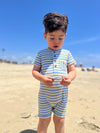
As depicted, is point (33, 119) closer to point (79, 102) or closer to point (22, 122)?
point (22, 122)

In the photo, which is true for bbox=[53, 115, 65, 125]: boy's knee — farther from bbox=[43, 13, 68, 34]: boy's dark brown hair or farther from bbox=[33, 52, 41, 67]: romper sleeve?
bbox=[43, 13, 68, 34]: boy's dark brown hair

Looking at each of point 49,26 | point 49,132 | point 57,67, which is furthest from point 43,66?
point 49,132

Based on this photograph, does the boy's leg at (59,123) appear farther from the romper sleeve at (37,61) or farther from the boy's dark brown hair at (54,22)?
the boy's dark brown hair at (54,22)

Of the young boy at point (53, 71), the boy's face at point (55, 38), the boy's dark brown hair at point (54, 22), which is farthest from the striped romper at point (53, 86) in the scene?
the boy's dark brown hair at point (54, 22)

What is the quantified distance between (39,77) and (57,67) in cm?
26

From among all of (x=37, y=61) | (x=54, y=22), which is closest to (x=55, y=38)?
(x=54, y=22)

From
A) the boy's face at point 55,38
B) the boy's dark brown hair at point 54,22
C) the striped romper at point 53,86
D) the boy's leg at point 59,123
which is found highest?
the boy's dark brown hair at point 54,22

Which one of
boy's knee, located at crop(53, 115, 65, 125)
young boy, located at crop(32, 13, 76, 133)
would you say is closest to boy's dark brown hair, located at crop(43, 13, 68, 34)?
young boy, located at crop(32, 13, 76, 133)

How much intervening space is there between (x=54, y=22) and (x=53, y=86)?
2.47 ft

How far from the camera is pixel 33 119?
2.40m

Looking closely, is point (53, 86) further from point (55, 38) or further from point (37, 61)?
point (55, 38)

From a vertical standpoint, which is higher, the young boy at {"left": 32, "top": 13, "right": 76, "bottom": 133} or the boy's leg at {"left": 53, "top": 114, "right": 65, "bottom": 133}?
the young boy at {"left": 32, "top": 13, "right": 76, "bottom": 133}

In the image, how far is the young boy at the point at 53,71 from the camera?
1557 mm

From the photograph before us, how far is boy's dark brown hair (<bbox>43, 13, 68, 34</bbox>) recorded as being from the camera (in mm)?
1532
